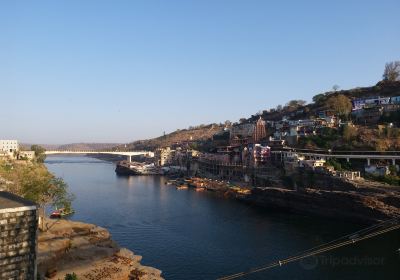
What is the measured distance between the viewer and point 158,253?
24469 millimetres

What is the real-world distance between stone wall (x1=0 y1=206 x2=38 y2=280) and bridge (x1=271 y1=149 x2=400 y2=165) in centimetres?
4204

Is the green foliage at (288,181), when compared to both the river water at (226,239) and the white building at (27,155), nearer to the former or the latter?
the river water at (226,239)

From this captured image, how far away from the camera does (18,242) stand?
9.79 metres

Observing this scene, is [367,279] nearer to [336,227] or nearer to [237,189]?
[336,227]

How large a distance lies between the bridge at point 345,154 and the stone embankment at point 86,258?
1311 inches

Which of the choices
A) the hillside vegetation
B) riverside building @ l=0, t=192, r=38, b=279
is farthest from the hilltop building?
riverside building @ l=0, t=192, r=38, b=279

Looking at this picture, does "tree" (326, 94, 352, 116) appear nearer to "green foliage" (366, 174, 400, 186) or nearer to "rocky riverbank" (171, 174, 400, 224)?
"rocky riverbank" (171, 174, 400, 224)

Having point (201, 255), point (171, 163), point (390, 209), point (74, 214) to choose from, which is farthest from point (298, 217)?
point (171, 163)

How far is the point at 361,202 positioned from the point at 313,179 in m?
9.69

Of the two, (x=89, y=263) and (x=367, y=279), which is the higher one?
(x=89, y=263)

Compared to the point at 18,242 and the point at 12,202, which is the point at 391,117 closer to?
the point at 12,202

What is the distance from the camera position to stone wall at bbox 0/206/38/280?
9516mm

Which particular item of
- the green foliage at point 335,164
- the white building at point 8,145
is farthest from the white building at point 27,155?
the green foliage at point 335,164

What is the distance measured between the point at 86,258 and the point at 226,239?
11.8 metres
